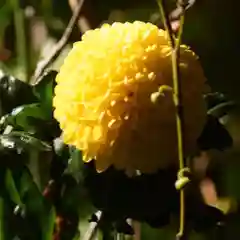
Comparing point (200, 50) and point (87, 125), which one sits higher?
point (200, 50)

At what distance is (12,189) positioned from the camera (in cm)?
56

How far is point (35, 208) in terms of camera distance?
1.85 feet

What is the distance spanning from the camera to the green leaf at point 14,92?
1.95ft

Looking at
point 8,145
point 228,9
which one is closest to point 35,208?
point 8,145

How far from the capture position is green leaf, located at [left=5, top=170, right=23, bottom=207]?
56 cm

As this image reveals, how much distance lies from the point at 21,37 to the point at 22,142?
0.26 meters

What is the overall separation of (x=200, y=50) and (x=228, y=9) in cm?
5

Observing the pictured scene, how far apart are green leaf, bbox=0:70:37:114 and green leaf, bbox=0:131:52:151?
5 centimetres

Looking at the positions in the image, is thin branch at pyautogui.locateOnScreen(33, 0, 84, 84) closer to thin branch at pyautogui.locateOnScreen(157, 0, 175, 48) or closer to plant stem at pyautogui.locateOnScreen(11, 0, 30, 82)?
plant stem at pyautogui.locateOnScreen(11, 0, 30, 82)

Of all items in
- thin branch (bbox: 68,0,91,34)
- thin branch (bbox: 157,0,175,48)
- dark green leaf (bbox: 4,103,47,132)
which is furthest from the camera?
thin branch (bbox: 68,0,91,34)

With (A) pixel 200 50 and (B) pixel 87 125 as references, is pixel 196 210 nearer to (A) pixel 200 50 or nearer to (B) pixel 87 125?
(B) pixel 87 125

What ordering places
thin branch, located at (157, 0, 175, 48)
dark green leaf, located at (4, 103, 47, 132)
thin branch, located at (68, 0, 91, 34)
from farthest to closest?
thin branch, located at (68, 0, 91, 34), dark green leaf, located at (4, 103, 47, 132), thin branch, located at (157, 0, 175, 48)

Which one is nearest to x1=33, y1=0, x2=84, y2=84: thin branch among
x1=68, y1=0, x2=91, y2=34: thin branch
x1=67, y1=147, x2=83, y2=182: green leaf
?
x1=68, y1=0, x2=91, y2=34: thin branch

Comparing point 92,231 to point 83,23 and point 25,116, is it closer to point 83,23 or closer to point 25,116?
point 25,116
